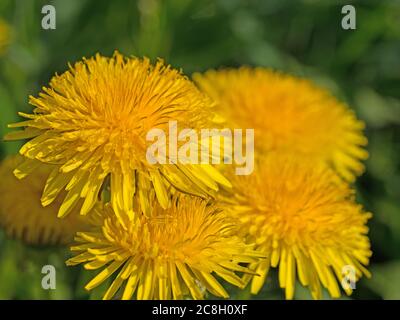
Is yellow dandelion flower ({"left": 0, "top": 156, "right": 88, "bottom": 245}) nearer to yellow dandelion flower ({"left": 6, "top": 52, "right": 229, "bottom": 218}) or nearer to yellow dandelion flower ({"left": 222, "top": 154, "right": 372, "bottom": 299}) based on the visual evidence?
yellow dandelion flower ({"left": 6, "top": 52, "right": 229, "bottom": 218})

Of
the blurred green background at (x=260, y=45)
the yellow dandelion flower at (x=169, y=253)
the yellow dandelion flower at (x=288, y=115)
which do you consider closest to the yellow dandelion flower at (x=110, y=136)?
the yellow dandelion flower at (x=169, y=253)

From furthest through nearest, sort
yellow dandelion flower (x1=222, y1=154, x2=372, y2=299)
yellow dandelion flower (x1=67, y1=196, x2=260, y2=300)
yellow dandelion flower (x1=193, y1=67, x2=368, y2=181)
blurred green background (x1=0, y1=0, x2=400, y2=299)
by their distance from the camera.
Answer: blurred green background (x1=0, y1=0, x2=400, y2=299) → yellow dandelion flower (x1=193, y1=67, x2=368, y2=181) → yellow dandelion flower (x1=222, y1=154, x2=372, y2=299) → yellow dandelion flower (x1=67, y1=196, x2=260, y2=300)

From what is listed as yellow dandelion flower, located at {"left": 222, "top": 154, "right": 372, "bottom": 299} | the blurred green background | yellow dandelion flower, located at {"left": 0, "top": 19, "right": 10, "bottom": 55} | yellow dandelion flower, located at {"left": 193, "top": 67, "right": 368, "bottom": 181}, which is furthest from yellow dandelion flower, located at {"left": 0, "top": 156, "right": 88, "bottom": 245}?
yellow dandelion flower, located at {"left": 0, "top": 19, "right": 10, "bottom": 55}

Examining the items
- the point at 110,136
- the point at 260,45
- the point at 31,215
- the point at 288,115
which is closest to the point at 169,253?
the point at 110,136

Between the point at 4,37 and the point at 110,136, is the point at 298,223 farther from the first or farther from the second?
the point at 4,37

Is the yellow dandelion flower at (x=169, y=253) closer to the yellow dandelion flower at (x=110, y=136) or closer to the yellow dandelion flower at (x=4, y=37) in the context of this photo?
the yellow dandelion flower at (x=110, y=136)

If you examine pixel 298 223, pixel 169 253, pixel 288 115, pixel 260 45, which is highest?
pixel 260 45

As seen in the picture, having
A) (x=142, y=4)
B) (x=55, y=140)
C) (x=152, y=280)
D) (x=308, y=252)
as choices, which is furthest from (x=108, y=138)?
(x=142, y=4)
